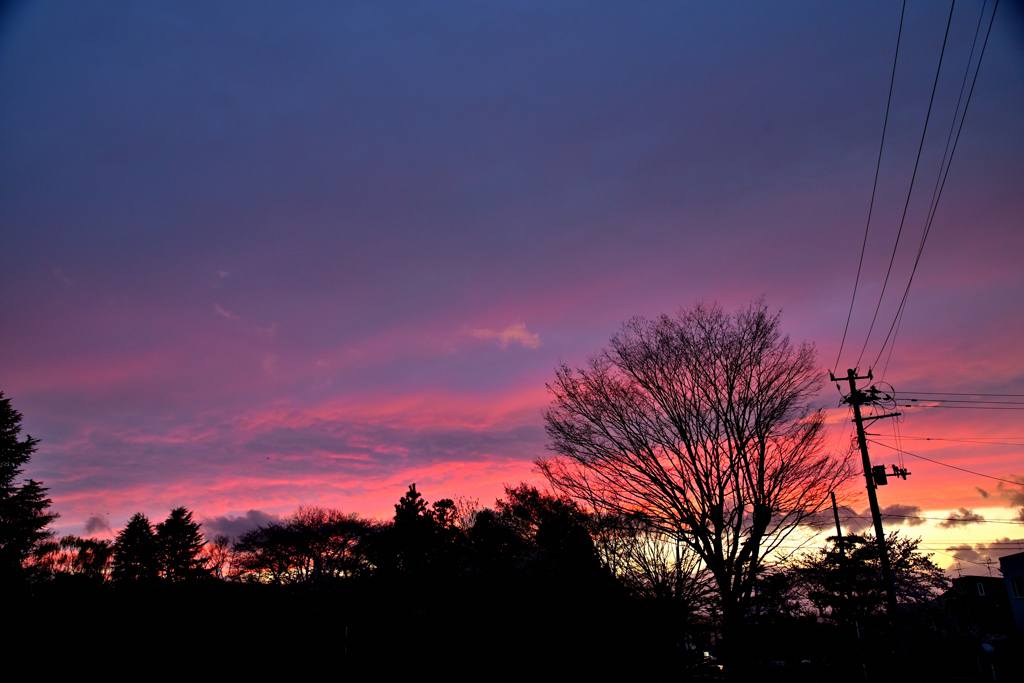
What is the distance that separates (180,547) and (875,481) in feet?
208

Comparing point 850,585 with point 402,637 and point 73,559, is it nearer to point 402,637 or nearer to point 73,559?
point 402,637

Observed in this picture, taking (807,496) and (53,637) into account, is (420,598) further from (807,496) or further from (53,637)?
(807,496)

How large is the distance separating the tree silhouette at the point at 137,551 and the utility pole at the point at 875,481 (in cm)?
6137

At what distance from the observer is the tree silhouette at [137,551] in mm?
51531

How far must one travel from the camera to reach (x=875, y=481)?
1723 centimetres

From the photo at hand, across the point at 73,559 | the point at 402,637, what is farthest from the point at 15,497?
the point at 402,637

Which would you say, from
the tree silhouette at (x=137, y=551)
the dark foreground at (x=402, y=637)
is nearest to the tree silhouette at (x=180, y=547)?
the tree silhouette at (x=137, y=551)

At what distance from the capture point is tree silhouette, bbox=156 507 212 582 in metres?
53.7

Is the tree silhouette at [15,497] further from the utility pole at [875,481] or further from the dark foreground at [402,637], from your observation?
the utility pole at [875,481]

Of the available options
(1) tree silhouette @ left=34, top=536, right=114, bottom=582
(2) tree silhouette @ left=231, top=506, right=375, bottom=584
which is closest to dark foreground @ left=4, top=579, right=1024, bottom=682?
(1) tree silhouette @ left=34, top=536, right=114, bottom=582

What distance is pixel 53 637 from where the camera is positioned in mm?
18984

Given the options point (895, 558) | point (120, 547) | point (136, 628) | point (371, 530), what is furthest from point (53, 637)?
point (895, 558)

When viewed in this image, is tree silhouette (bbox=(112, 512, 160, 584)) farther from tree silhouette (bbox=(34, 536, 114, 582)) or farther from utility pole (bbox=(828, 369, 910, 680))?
utility pole (bbox=(828, 369, 910, 680))

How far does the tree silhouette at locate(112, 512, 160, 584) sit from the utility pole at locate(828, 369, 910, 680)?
201ft
